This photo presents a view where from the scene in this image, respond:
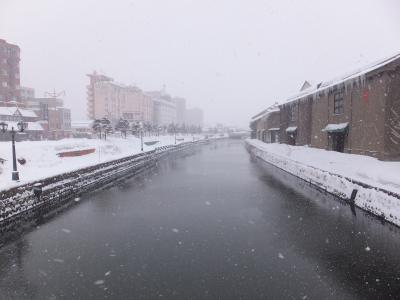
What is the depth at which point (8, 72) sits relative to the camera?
60.2 metres

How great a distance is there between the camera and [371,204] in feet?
36.1

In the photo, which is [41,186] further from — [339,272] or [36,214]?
[339,272]

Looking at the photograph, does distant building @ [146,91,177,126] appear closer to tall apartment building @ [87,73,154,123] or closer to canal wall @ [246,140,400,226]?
tall apartment building @ [87,73,154,123]

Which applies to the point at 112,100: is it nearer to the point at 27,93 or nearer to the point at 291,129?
the point at 27,93

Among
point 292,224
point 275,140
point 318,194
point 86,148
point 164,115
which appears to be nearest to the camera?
point 292,224

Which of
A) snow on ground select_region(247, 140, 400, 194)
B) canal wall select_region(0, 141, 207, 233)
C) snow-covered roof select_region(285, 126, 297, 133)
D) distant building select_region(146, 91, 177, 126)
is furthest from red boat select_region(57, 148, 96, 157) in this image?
distant building select_region(146, 91, 177, 126)

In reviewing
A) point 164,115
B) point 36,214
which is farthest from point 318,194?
point 164,115

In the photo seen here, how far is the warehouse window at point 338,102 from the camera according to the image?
24.1 m

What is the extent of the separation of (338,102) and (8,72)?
6363 cm

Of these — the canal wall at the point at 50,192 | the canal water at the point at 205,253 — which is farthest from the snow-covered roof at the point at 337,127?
the canal wall at the point at 50,192

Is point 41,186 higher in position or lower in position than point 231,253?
higher

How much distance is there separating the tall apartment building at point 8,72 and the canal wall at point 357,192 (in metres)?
60.1

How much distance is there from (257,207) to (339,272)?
5.94 meters

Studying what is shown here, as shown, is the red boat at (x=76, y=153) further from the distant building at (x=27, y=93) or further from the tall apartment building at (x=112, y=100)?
the distant building at (x=27, y=93)
